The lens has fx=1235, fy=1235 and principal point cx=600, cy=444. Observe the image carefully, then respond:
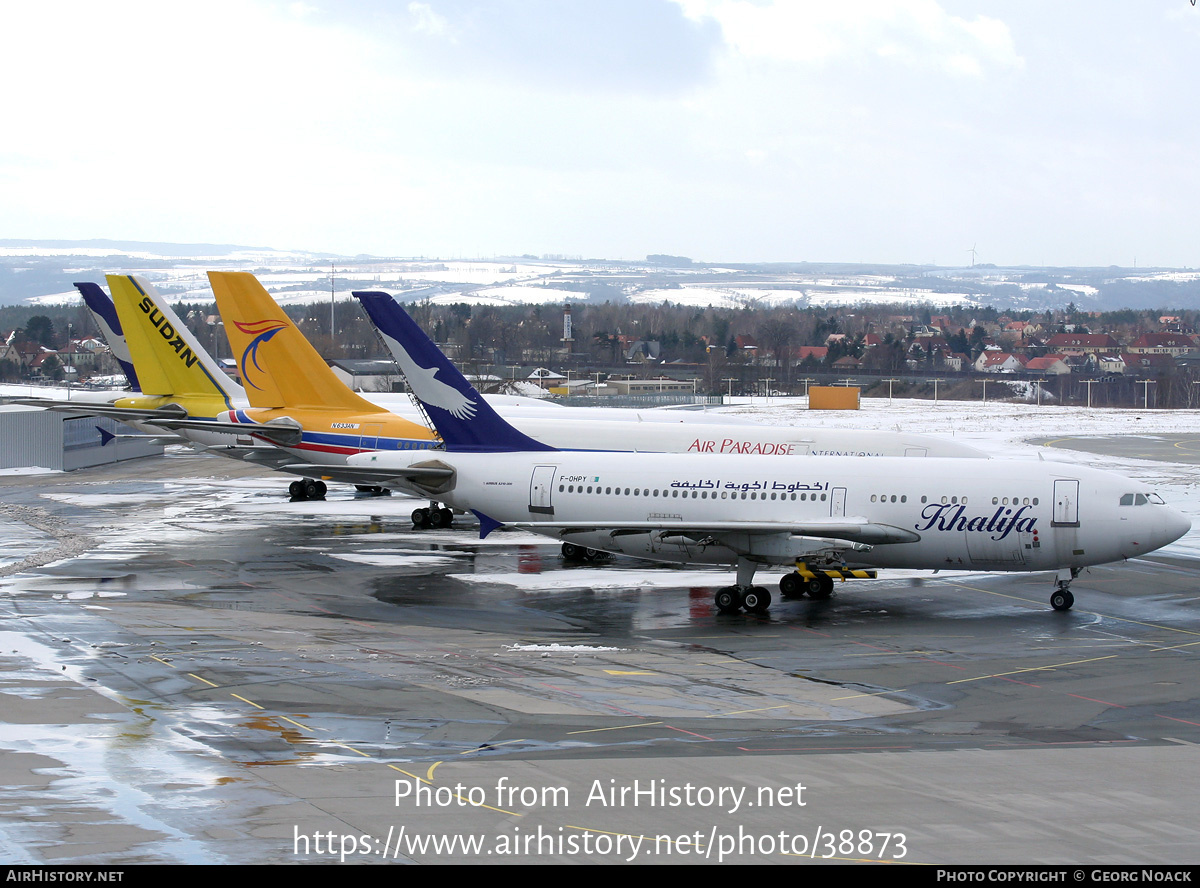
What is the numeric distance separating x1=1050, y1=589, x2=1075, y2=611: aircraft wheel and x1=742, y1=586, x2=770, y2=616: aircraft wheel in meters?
8.28

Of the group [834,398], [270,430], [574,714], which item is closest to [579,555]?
[270,430]

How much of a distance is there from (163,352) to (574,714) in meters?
41.1

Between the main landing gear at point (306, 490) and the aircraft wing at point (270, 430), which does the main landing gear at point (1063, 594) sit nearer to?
the aircraft wing at point (270, 430)

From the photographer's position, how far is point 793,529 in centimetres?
3497

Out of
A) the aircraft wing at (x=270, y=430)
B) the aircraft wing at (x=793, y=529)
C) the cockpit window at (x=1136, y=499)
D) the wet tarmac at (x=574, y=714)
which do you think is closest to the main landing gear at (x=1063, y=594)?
the wet tarmac at (x=574, y=714)

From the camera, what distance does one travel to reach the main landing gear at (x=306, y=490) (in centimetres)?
6003

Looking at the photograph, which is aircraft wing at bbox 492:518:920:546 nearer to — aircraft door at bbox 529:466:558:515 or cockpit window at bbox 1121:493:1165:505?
aircraft door at bbox 529:466:558:515

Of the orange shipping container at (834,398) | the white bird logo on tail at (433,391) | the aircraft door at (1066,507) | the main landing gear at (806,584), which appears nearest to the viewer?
the aircraft door at (1066,507)

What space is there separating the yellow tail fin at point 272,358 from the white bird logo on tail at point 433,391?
11.8 m

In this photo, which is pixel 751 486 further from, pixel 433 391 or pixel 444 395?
pixel 433 391

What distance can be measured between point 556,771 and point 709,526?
16.2 meters

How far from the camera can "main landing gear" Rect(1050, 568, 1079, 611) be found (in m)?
35.3

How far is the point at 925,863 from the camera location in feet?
51.4

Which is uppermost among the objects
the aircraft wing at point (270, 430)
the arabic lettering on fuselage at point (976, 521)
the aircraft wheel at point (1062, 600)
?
the aircraft wing at point (270, 430)
